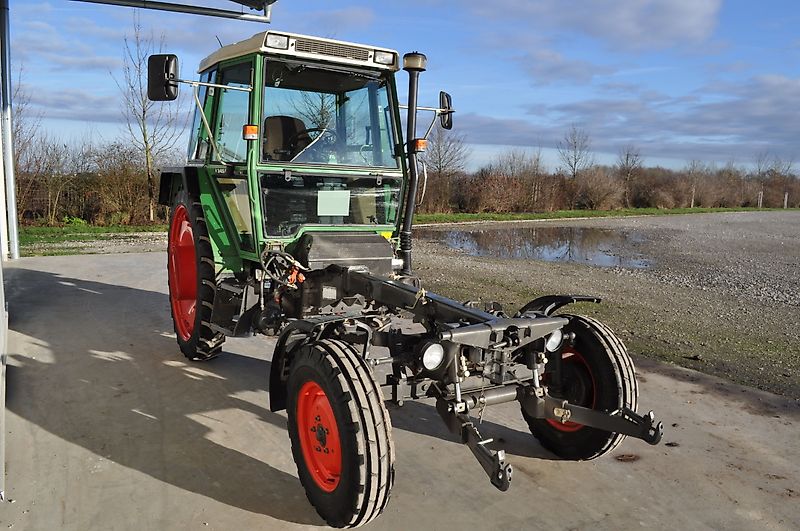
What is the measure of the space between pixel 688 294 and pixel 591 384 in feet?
23.1

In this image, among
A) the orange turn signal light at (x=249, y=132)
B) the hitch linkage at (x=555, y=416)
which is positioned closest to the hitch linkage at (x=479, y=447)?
the hitch linkage at (x=555, y=416)

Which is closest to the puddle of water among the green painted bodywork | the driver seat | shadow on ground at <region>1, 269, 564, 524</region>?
the green painted bodywork

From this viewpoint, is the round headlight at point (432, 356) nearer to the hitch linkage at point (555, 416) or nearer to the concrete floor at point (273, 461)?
the hitch linkage at point (555, 416)

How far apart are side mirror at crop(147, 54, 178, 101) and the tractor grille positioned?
88cm

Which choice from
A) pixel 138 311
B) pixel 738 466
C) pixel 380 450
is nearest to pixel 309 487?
pixel 380 450

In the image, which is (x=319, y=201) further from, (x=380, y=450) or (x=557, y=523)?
(x=557, y=523)

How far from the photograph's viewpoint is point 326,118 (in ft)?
17.3

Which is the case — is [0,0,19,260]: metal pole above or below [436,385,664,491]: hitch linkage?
above

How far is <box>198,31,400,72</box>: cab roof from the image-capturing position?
4.71 metres

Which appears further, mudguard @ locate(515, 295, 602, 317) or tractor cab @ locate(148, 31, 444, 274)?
tractor cab @ locate(148, 31, 444, 274)

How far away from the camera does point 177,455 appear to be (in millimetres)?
4098

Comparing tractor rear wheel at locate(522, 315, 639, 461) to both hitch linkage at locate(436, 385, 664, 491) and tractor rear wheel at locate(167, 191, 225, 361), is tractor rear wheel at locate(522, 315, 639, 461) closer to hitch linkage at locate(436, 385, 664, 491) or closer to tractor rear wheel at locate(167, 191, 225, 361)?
hitch linkage at locate(436, 385, 664, 491)

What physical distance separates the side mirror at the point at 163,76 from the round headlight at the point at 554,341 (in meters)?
3.05

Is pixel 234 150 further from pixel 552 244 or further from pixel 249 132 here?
pixel 552 244
